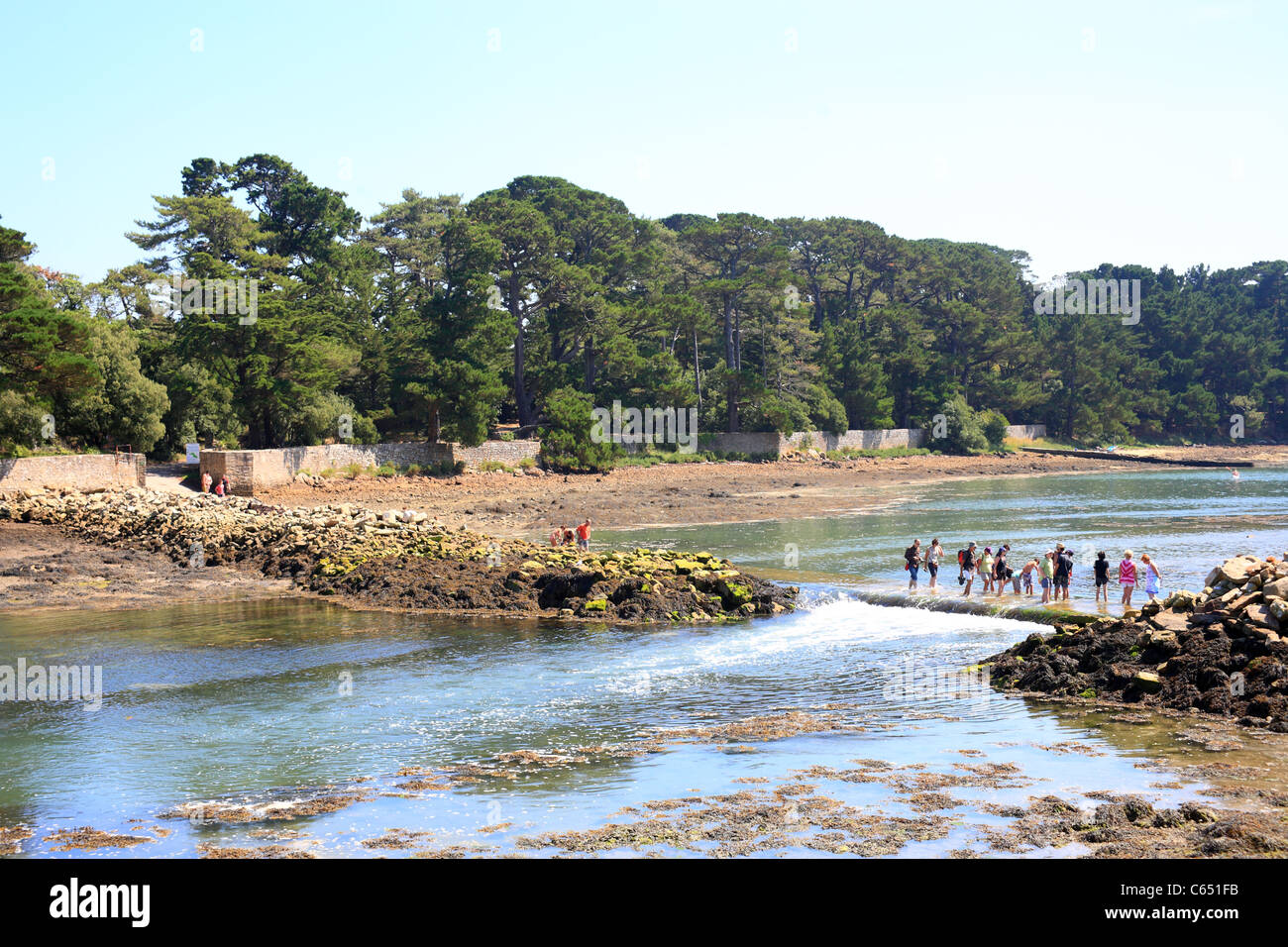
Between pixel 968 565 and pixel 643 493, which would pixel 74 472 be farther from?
pixel 968 565

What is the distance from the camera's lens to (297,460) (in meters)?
50.7

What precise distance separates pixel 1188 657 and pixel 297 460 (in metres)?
42.2

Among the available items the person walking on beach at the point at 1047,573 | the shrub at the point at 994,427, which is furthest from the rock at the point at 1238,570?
the shrub at the point at 994,427

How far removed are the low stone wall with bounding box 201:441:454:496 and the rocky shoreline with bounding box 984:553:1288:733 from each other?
3615 cm

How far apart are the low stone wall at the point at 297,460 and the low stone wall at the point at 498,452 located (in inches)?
43.0

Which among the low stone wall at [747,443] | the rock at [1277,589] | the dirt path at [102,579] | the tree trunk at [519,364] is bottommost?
the dirt path at [102,579]

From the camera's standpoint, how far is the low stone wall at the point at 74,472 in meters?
39.4

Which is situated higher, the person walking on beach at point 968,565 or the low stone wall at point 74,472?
the low stone wall at point 74,472

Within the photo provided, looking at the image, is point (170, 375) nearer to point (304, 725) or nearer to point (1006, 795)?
point (304, 725)

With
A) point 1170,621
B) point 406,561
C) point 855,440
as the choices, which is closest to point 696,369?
point 855,440

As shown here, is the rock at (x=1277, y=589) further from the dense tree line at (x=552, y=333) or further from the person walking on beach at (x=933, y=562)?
the dense tree line at (x=552, y=333)

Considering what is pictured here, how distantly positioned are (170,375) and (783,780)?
150ft

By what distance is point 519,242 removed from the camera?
2633 inches

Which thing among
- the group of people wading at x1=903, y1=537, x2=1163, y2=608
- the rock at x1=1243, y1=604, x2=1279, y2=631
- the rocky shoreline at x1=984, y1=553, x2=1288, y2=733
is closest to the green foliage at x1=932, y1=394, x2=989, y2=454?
the group of people wading at x1=903, y1=537, x2=1163, y2=608
